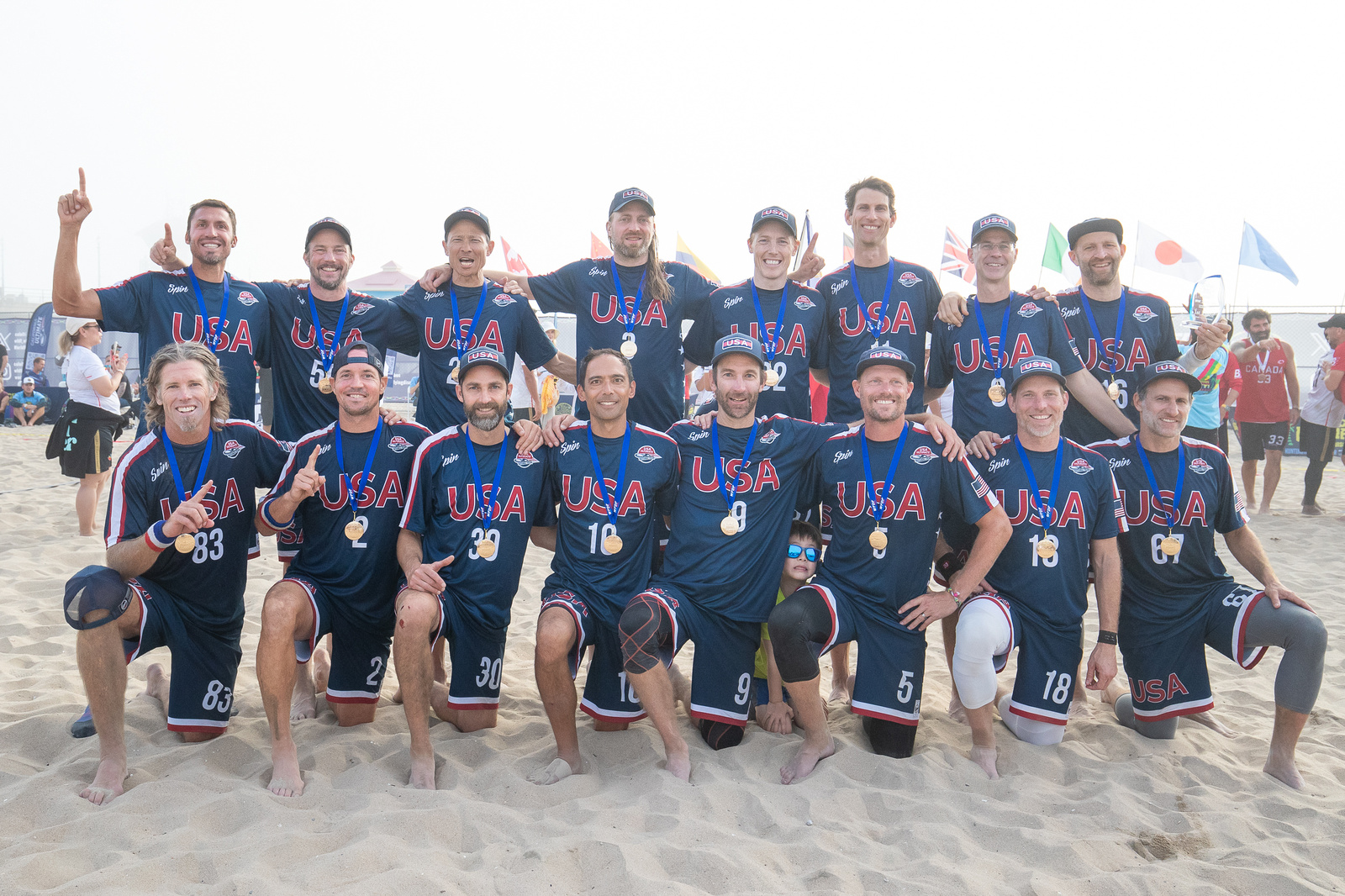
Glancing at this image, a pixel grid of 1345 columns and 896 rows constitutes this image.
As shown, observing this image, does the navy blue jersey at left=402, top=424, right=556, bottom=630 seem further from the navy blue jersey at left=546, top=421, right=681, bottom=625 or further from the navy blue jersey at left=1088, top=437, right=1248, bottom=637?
the navy blue jersey at left=1088, top=437, right=1248, bottom=637

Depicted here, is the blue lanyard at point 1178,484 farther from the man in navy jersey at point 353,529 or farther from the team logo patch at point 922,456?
the man in navy jersey at point 353,529

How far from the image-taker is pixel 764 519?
4.57 meters

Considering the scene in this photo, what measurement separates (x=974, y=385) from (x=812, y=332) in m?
1.04

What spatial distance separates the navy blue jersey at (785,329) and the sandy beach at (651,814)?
1899 millimetres

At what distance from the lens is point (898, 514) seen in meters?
4.46

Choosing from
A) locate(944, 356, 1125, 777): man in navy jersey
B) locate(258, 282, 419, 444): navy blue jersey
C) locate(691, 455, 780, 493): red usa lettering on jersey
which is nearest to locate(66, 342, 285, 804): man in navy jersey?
locate(258, 282, 419, 444): navy blue jersey

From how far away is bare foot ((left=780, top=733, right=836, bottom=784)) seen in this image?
4.05 metres

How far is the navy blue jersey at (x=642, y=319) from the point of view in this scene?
535cm

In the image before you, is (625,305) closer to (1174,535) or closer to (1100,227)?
(1100,227)

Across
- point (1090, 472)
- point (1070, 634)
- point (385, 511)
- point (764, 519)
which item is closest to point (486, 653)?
point (385, 511)

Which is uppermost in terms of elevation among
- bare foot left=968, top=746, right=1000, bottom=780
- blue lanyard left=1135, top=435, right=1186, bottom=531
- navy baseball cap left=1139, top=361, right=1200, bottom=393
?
navy baseball cap left=1139, top=361, right=1200, bottom=393

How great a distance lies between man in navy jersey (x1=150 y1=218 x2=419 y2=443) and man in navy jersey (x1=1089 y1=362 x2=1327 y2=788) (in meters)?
4.52

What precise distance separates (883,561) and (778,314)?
1.69 metres

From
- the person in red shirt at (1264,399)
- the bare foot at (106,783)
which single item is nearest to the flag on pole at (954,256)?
the person in red shirt at (1264,399)
